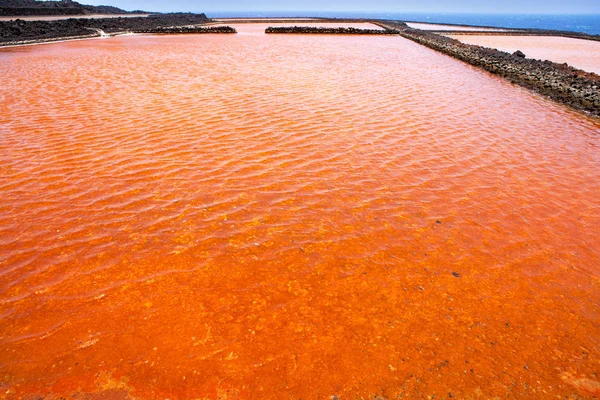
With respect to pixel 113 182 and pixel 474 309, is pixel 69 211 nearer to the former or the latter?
pixel 113 182

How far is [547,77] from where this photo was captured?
16.6 metres

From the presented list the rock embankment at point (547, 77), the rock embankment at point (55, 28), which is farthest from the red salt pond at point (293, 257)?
the rock embankment at point (55, 28)

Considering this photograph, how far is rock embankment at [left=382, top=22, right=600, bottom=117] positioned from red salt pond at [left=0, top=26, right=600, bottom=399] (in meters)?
5.05

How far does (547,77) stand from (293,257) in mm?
18718

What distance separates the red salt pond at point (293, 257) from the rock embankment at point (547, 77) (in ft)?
16.6

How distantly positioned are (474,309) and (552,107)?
12.4 meters

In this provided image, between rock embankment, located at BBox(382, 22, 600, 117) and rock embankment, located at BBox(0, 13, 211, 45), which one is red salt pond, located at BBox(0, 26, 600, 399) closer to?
rock embankment, located at BBox(382, 22, 600, 117)

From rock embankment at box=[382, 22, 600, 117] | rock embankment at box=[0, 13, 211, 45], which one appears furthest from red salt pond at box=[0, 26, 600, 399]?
rock embankment at box=[0, 13, 211, 45]

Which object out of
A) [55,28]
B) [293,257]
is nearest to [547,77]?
[293,257]

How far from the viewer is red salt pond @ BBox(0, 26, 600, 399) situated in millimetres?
3154

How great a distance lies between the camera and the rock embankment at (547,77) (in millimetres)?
13297

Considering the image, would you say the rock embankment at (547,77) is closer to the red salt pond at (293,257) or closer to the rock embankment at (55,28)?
the red salt pond at (293,257)

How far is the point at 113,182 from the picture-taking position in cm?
612

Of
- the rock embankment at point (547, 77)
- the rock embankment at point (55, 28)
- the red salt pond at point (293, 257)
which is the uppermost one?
the rock embankment at point (55, 28)
